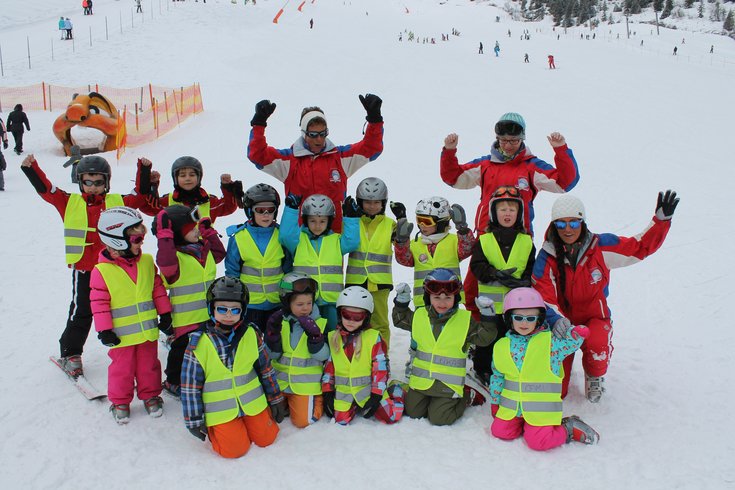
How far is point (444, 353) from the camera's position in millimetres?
4488

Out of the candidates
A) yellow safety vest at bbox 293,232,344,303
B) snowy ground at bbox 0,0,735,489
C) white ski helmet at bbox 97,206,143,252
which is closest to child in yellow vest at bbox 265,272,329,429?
snowy ground at bbox 0,0,735,489

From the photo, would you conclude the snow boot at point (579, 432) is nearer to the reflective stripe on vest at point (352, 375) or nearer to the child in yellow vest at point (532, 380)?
the child in yellow vest at point (532, 380)

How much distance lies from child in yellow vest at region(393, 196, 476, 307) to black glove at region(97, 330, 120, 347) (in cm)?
243

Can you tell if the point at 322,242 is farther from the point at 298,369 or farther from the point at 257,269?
the point at 298,369

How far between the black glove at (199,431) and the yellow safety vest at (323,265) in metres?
1.48

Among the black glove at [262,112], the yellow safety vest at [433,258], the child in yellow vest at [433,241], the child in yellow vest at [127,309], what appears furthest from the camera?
the black glove at [262,112]

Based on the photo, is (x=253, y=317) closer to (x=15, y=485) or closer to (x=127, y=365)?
(x=127, y=365)

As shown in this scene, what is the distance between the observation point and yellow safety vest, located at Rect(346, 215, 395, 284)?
5184 millimetres

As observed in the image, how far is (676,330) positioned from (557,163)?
2.75 metres

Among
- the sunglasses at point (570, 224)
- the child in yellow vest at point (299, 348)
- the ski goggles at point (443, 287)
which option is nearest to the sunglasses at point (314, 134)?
the child in yellow vest at point (299, 348)

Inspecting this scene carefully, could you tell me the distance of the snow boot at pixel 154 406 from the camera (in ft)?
14.8

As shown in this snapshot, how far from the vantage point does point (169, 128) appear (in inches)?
688

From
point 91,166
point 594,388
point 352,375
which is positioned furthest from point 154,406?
point 594,388

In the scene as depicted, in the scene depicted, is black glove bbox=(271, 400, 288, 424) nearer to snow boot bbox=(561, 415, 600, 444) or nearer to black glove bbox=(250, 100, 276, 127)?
snow boot bbox=(561, 415, 600, 444)
